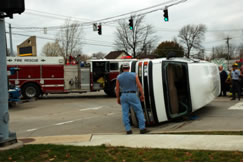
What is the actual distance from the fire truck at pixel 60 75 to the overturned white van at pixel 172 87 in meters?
9.24

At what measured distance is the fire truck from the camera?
18609 mm

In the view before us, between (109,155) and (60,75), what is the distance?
582 inches

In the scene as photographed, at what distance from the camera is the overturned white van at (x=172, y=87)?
819 centimetres

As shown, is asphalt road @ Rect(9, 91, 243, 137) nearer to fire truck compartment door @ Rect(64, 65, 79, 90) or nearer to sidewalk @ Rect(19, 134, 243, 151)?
sidewalk @ Rect(19, 134, 243, 151)

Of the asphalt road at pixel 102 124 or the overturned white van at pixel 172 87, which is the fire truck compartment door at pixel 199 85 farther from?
the asphalt road at pixel 102 124

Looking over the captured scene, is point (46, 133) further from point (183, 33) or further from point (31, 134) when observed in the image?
point (183, 33)

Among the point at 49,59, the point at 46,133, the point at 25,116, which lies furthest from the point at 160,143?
the point at 49,59

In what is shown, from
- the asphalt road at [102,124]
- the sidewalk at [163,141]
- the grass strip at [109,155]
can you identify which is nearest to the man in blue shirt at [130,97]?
the asphalt road at [102,124]

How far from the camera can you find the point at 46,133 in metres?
8.13

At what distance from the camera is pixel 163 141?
5.96m

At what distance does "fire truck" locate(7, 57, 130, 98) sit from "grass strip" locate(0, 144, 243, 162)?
43.7 ft

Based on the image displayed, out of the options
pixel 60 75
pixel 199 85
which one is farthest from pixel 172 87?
pixel 60 75

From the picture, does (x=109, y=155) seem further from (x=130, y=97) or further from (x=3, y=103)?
(x=130, y=97)

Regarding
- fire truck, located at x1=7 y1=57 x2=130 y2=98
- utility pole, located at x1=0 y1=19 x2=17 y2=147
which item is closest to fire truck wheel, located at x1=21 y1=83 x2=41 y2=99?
fire truck, located at x1=7 y1=57 x2=130 y2=98
